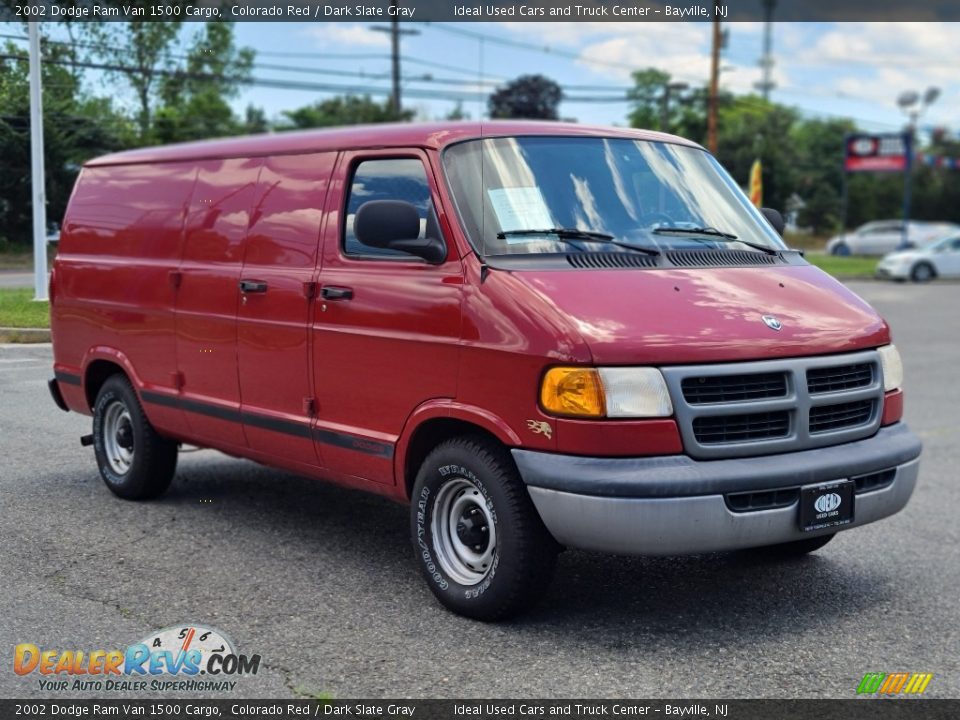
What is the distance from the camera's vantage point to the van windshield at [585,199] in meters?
5.32

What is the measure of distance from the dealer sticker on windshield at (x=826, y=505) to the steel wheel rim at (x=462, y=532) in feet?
4.27

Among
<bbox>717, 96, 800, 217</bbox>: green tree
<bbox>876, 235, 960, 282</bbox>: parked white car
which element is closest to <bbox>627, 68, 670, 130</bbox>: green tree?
<bbox>717, 96, 800, 217</bbox>: green tree

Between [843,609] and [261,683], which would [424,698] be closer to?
[261,683]

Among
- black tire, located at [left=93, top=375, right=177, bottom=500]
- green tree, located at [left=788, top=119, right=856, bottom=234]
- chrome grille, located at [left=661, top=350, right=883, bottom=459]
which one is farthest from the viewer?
green tree, located at [left=788, top=119, right=856, bottom=234]

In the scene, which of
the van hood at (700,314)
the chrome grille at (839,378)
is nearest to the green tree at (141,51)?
the van hood at (700,314)

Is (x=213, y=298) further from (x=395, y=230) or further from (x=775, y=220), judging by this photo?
(x=775, y=220)

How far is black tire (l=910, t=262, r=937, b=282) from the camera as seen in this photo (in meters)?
39.0

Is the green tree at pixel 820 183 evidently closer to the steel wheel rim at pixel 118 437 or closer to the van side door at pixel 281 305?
the steel wheel rim at pixel 118 437

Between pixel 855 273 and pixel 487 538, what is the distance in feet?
128

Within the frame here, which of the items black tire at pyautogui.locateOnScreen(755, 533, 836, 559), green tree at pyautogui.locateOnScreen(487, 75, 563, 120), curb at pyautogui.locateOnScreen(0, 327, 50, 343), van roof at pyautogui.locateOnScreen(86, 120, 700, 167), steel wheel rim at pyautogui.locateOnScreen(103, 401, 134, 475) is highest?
green tree at pyautogui.locateOnScreen(487, 75, 563, 120)

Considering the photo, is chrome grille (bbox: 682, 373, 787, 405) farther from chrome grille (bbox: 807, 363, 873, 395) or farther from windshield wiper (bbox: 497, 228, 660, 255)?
windshield wiper (bbox: 497, 228, 660, 255)

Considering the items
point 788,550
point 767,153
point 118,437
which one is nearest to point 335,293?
point 118,437

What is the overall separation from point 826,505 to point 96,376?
4899 mm

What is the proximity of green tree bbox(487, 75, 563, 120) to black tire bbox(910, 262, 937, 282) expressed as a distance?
1392cm
